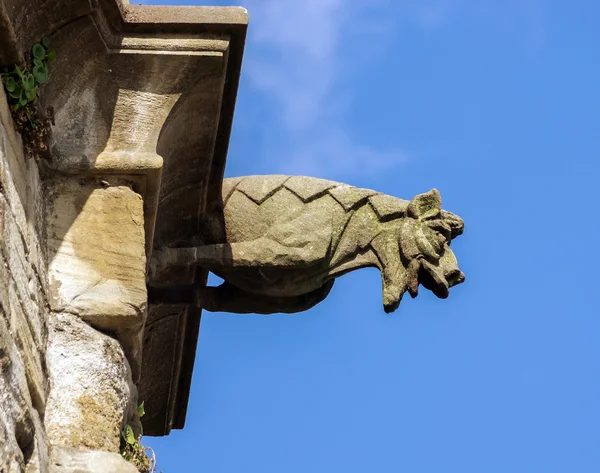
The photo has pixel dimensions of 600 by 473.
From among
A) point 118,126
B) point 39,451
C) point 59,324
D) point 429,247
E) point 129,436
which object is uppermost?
point 429,247

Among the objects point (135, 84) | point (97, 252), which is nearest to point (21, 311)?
point (97, 252)

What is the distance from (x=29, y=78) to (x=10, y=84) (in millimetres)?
139

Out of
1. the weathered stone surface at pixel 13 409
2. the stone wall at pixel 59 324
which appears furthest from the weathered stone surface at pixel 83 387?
the weathered stone surface at pixel 13 409

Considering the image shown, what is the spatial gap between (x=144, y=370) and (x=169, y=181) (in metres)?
1.49

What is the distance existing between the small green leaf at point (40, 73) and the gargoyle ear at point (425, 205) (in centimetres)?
245

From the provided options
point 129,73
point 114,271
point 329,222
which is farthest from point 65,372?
point 329,222

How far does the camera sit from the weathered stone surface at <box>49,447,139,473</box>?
538cm

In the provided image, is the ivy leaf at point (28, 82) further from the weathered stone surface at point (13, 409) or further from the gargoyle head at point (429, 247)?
the gargoyle head at point (429, 247)

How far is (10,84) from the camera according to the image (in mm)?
5543

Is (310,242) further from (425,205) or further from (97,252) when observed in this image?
(97,252)

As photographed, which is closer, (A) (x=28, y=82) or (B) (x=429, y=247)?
(A) (x=28, y=82)

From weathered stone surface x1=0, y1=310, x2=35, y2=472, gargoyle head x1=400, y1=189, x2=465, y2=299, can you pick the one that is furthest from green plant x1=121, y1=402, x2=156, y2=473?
gargoyle head x1=400, y1=189, x2=465, y2=299

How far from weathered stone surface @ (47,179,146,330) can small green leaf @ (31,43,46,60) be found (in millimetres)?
559

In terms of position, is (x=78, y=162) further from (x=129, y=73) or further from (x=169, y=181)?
(x=169, y=181)
